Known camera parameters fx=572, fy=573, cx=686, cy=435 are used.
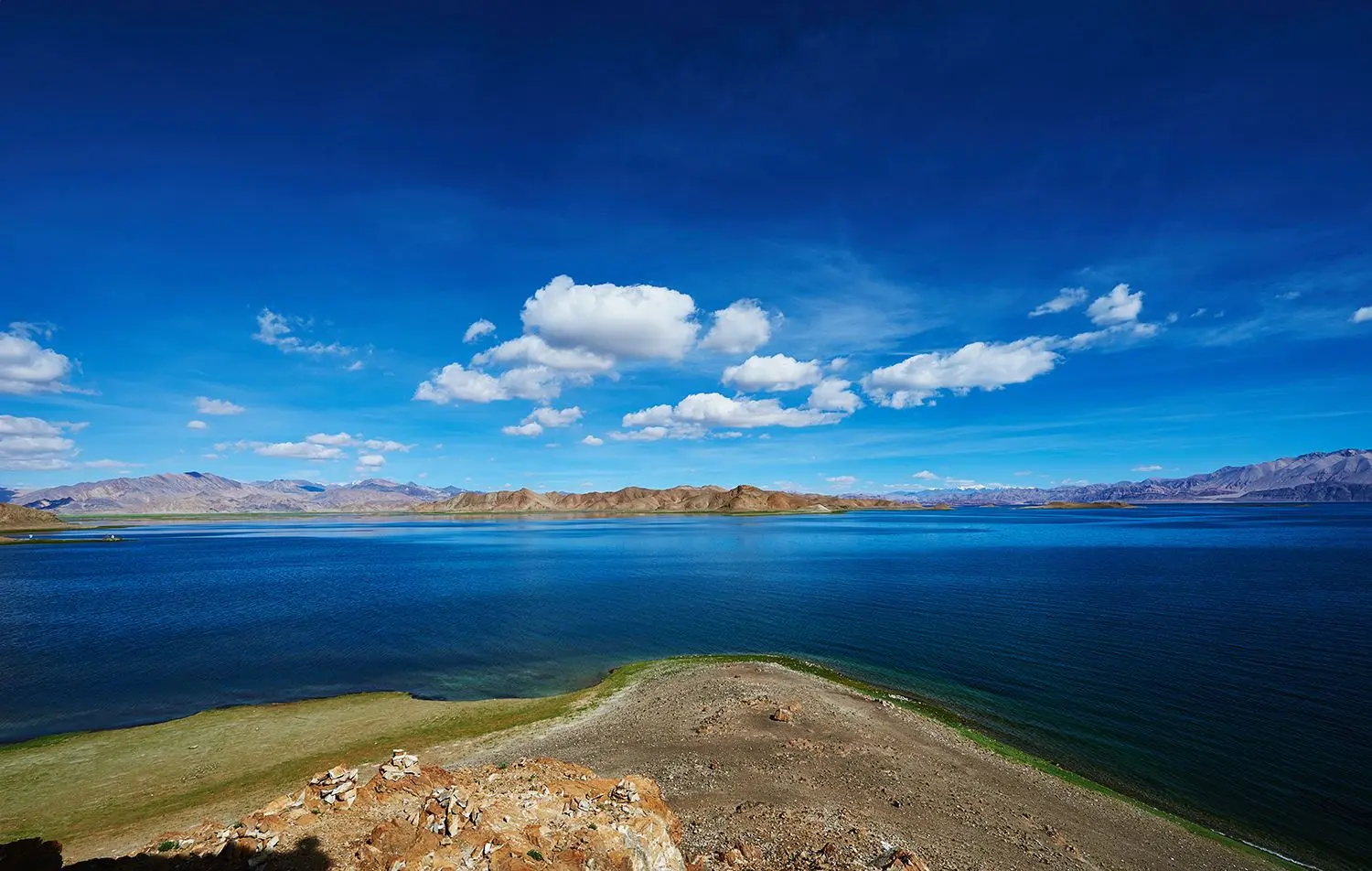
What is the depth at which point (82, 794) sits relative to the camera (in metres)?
23.8

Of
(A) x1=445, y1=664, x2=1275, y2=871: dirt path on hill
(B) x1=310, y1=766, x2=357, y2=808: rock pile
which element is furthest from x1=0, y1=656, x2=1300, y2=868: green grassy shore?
(B) x1=310, y1=766, x2=357, y2=808: rock pile

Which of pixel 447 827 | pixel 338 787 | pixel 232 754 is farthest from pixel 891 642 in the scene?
pixel 232 754

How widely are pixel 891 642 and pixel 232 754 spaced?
4380cm

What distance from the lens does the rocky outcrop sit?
12.9m

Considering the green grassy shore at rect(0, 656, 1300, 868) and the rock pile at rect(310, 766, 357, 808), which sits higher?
the rock pile at rect(310, 766, 357, 808)

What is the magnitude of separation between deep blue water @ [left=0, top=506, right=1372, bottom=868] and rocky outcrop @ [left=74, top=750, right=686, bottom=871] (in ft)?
73.4

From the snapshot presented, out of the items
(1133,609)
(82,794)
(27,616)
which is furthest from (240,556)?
(1133,609)

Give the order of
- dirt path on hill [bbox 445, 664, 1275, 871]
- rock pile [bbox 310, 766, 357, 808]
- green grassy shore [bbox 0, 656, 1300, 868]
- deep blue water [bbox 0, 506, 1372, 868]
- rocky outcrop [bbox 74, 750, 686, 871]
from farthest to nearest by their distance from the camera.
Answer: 1. deep blue water [bbox 0, 506, 1372, 868]
2. green grassy shore [bbox 0, 656, 1300, 868]
3. dirt path on hill [bbox 445, 664, 1275, 871]
4. rock pile [bbox 310, 766, 357, 808]
5. rocky outcrop [bbox 74, 750, 686, 871]

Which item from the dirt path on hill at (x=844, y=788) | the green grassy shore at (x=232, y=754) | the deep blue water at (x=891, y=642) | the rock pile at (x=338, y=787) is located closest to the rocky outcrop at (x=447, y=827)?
the rock pile at (x=338, y=787)

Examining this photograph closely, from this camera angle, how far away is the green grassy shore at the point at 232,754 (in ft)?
72.2

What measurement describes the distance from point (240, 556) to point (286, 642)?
96.4 meters

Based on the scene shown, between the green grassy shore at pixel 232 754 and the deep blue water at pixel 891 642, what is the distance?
2.56m

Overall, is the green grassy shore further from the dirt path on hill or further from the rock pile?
the rock pile

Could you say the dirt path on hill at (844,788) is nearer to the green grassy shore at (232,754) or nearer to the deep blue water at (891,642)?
the green grassy shore at (232,754)
